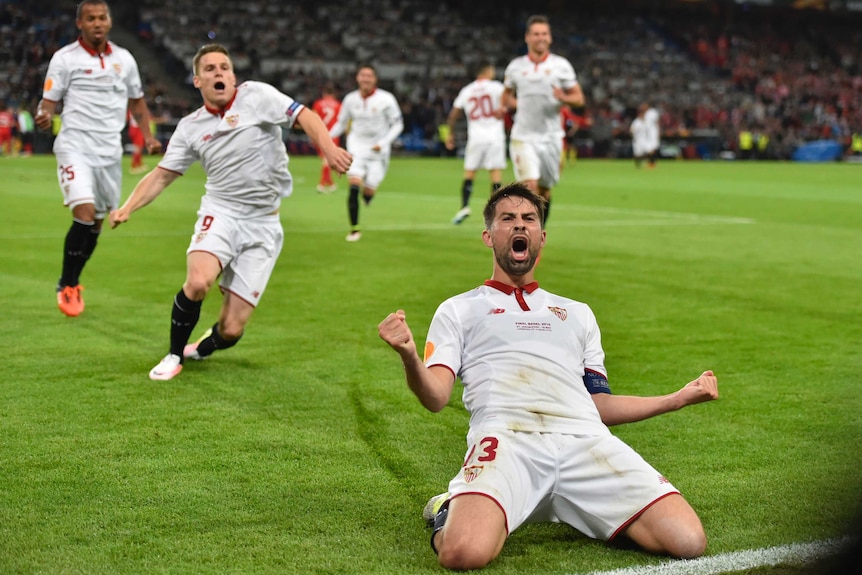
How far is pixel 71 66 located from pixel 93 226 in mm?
1389

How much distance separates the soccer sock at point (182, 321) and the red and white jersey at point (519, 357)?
302 centimetres

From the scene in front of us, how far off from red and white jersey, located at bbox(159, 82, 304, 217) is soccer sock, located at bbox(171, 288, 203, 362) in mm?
707

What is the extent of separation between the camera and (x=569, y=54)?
179 ft

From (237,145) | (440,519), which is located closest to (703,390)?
(440,519)

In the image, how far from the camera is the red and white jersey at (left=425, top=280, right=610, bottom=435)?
14.0 feet

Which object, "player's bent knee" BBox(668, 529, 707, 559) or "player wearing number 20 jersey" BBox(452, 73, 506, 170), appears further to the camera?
"player wearing number 20 jersey" BBox(452, 73, 506, 170)

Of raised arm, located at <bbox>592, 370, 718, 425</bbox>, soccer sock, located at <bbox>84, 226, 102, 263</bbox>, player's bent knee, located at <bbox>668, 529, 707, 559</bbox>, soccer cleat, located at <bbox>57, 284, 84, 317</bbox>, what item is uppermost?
raised arm, located at <bbox>592, 370, 718, 425</bbox>

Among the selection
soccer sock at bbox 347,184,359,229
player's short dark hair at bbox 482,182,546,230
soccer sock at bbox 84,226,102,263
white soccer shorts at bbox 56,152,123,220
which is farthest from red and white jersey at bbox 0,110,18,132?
player's short dark hair at bbox 482,182,546,230

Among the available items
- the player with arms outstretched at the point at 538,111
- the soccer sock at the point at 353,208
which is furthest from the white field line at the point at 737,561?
the soccer sock at the point at 353,208

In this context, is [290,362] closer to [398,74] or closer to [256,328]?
[256,328]

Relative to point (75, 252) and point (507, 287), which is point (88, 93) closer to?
point (75, 252)

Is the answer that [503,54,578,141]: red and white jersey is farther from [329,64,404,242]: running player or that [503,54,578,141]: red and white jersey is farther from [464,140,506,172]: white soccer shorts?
[464,140,506,172]: white soccer shorts

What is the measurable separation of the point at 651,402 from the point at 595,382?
0.87 feet

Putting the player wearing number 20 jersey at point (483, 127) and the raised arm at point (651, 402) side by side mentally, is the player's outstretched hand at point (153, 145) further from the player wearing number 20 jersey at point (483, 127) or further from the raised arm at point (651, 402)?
the player wearing number 20 jersey at point (483, 127)
